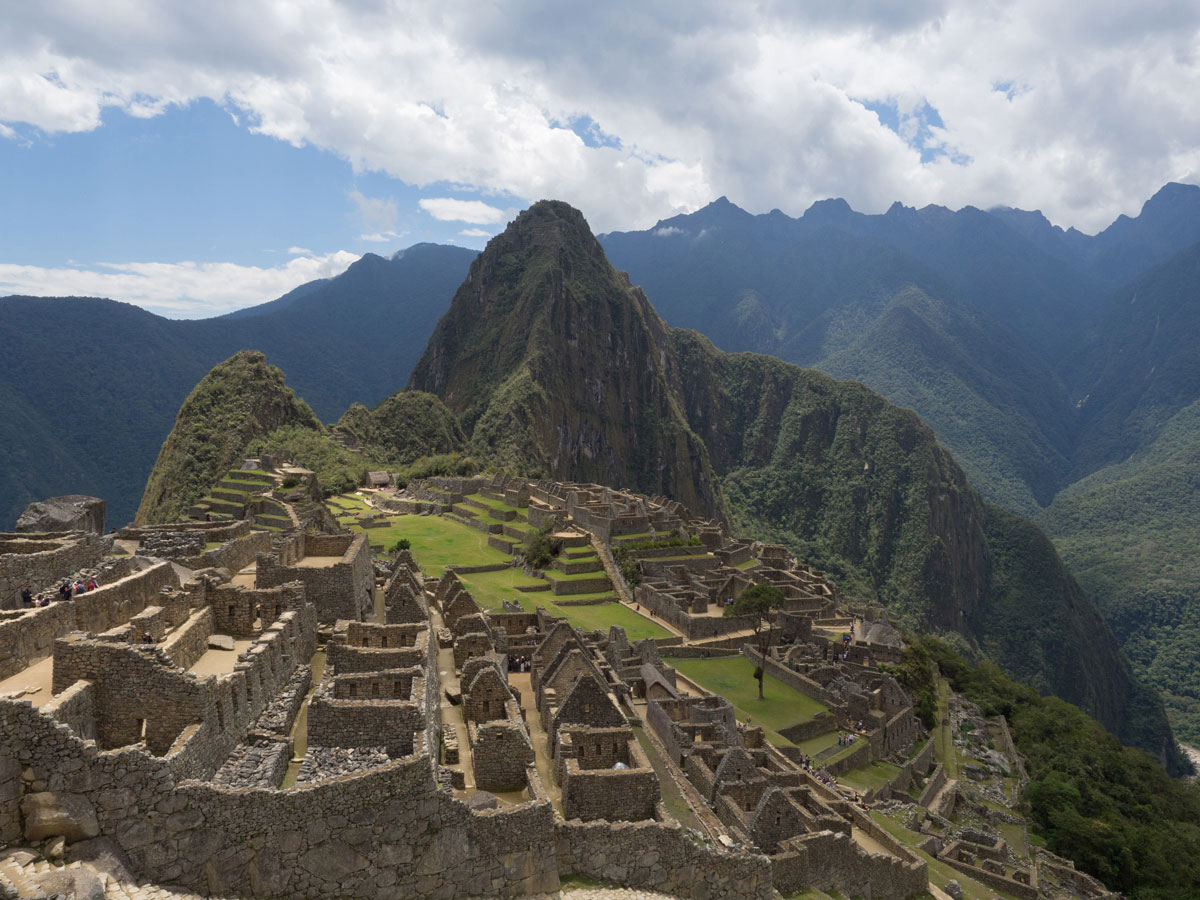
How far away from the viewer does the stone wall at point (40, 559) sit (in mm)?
12578

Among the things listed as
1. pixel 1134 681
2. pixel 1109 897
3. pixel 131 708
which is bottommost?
pixel 1134 681

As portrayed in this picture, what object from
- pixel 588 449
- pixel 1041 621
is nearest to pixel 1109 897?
pixel 1041 621

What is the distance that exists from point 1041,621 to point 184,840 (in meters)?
171

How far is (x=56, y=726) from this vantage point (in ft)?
26.3

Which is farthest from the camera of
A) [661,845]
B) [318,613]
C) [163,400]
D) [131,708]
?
[163,400]

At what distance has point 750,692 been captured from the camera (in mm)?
36000

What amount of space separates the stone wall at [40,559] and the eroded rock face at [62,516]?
7.32 m

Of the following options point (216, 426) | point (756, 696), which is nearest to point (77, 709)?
point (756, 696)

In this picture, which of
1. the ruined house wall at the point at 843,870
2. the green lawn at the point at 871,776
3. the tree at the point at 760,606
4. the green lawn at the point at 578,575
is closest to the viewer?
the ruined house wall at the point at 843,870

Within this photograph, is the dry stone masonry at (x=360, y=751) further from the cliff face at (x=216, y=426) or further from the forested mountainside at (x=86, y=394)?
the forested mountainside at (x=86, y=394)

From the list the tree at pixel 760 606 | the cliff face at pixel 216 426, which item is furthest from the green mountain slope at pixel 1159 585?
the cliff face at pixel 216 426

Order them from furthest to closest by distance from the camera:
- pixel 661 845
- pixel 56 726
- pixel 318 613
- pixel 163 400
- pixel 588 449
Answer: pixel 588 449
pixel 163 400
pixel 318 613
pixel 661 845
pixel 56 726

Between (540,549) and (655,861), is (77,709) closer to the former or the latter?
(655,861)

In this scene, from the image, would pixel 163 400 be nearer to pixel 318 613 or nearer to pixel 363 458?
pixel 363 458
